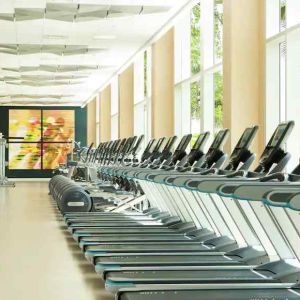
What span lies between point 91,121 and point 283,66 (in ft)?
65.8

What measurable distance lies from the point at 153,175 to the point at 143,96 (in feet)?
39.9

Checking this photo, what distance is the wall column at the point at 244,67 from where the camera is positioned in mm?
8906

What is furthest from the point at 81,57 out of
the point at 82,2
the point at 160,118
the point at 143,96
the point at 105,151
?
the point at 82,2

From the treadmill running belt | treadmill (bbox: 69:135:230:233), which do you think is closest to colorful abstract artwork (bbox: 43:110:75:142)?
treadmill (bbox: 69:135:230:233)

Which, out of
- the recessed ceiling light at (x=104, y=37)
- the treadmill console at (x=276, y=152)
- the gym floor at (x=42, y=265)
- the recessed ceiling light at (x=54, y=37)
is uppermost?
the recessed ceiling light at (x=104, y=37)

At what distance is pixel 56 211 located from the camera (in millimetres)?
11211

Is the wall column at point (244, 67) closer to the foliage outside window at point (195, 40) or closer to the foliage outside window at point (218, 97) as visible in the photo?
the foliage outside window at point (218, 97)

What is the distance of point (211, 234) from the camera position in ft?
21.0

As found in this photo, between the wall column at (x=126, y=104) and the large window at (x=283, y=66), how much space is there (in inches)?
424

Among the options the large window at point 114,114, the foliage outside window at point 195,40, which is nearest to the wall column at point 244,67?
the foliage outside window at point 195,40

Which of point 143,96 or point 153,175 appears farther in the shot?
point 143,96

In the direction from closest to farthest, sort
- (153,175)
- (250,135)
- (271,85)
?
(250,135), (153,175), (271,85)

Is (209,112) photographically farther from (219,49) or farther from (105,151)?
(105,151)

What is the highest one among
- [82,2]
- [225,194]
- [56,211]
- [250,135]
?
[82,2]
